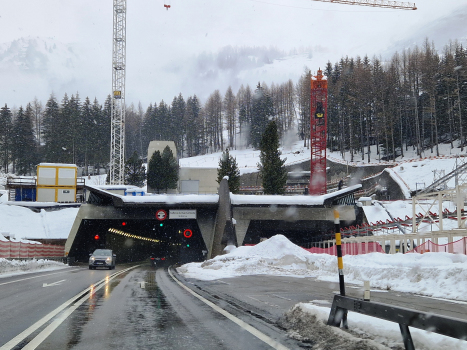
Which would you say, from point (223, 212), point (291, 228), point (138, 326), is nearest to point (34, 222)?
point (223, 212)

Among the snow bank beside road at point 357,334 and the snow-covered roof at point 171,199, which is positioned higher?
the snow-covered roof at point 171,199

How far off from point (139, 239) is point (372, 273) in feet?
214

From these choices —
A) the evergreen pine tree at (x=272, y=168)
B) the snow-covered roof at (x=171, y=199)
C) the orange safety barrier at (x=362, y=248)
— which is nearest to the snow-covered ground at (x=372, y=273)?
the orange safety barrier at (x=362, y=248)

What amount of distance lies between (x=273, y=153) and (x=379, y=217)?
20409 millimetres

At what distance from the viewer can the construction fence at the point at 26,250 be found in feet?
94.0

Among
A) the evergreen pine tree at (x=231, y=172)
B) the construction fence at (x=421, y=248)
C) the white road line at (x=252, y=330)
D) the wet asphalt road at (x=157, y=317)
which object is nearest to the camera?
the white road line at (x=252, y=330)

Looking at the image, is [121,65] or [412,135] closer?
[121,65]

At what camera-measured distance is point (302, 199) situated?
44.9 metres

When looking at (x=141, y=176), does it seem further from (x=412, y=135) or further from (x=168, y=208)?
(x=412, y=135)

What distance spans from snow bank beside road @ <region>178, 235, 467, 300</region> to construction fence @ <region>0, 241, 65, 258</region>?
13.4 metres

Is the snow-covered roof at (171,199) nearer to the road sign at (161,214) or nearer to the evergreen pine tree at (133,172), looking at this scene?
the road sign at (161,214)

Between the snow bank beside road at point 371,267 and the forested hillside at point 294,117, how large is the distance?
197 ft

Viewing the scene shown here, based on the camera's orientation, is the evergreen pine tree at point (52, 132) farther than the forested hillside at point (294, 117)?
Yes

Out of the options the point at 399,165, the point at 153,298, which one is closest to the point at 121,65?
the point at 399,165
